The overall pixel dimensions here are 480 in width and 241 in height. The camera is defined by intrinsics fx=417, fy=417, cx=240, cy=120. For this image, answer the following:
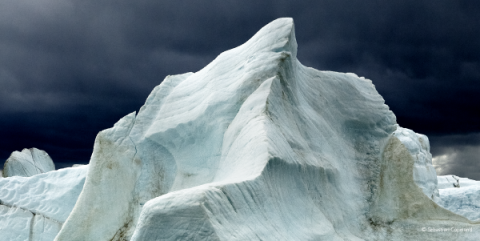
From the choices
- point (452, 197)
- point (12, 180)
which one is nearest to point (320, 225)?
point (12, 180)

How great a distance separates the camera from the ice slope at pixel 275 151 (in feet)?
15.7

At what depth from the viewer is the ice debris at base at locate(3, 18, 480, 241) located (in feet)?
15.7

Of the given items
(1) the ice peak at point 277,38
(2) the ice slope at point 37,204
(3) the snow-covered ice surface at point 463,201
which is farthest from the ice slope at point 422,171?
(2) the ice slope at point 37,204

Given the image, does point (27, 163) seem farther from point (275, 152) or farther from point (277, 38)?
point (275, 152)

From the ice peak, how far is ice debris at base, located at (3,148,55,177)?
480 inches

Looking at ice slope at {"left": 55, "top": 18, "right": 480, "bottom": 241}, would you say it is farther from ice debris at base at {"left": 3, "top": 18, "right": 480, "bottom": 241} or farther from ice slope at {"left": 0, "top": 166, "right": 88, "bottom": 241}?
ice slope at {"left": 0, "top": 166, "right": 88, "bottom": 241}

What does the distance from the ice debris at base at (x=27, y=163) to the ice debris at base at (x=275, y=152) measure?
10.2 metres

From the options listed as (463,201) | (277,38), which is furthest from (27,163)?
(463,201)

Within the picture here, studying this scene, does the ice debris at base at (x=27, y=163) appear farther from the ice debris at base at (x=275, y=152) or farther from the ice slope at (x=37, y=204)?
the ice debris at base at (x=275, y=152)

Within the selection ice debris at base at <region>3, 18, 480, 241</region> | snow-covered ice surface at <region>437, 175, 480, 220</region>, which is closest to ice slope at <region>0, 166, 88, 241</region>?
ice debris at base at <region>3, 18, 480, 241</region>

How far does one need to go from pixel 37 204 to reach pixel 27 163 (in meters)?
6.61

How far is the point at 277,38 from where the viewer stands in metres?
6.05
